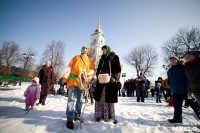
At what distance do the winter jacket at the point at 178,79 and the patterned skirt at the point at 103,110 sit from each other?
209 centimetres

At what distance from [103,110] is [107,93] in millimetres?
558

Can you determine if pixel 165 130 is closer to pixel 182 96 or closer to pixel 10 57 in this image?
pixel 182 96

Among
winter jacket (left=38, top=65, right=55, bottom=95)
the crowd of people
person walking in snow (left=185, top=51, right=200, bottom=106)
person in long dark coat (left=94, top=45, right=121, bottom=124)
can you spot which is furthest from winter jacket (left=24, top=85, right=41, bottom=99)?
person walking in snow (left=185, top=51, right=200, bottom=106)

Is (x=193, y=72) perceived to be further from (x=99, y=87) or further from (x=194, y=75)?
(x=99, y=87)

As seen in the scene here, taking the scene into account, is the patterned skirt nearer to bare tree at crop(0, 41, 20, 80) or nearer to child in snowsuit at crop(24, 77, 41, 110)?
child in snowsuit at crop(24, 77, 41, 110)

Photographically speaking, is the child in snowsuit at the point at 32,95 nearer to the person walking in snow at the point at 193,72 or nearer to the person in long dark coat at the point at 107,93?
the person in long dark coat at the point at 107,93

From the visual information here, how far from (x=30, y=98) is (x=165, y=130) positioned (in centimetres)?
450

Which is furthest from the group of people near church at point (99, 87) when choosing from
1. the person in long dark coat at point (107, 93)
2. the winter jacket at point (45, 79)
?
the winter jacket at point (45, 79)

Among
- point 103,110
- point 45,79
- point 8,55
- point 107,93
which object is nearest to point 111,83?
point 107,93

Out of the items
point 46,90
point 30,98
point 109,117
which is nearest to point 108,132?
point 109,117

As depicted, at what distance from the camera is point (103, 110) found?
2617 mm

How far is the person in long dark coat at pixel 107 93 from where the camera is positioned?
8.16 feet

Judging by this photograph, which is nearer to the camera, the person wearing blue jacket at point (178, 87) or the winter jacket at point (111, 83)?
the winter jacket at point (111, 83)

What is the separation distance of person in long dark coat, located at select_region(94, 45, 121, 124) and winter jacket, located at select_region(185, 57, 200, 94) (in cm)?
185
